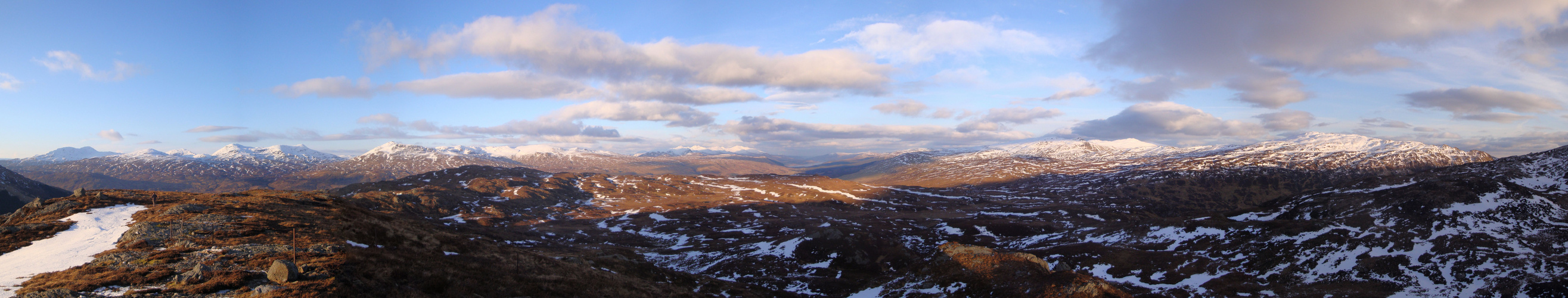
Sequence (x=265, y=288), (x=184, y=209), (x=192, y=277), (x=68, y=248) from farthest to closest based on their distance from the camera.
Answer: (x=184, y=209), (x=68, y=248), (x=192, y=277), (x=265, y=288)

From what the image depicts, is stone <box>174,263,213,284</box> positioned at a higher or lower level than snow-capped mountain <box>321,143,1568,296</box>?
higher

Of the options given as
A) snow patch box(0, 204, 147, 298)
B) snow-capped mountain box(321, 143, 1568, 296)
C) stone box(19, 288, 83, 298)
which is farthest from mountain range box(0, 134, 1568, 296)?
snow patch box(0, 204, 147, 298)

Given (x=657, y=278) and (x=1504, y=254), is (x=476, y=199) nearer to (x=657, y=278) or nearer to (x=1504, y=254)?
(x=657, y=278)

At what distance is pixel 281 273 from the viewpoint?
25062 mm

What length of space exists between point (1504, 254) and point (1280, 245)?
2031 centimetres

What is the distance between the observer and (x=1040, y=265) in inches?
2213

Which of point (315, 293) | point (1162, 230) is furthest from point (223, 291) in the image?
point (1162, 230)

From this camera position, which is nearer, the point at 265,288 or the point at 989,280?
the point at 265,288

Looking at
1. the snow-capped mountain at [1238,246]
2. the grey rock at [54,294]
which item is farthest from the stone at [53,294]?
the snow-capped mountain at [1238,246]

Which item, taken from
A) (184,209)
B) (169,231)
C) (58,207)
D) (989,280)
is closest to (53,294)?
(169,231)

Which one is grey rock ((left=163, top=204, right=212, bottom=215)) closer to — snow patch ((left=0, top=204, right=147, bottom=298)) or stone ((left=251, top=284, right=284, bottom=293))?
snow patch ((left=0, top=204, right=147, bottom=298))

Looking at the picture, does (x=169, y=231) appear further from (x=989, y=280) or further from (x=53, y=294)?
(x=989, y=280)

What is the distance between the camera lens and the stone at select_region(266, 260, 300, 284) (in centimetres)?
2494

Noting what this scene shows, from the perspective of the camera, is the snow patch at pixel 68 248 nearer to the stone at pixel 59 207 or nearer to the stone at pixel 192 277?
the stone at pixel 59 207
